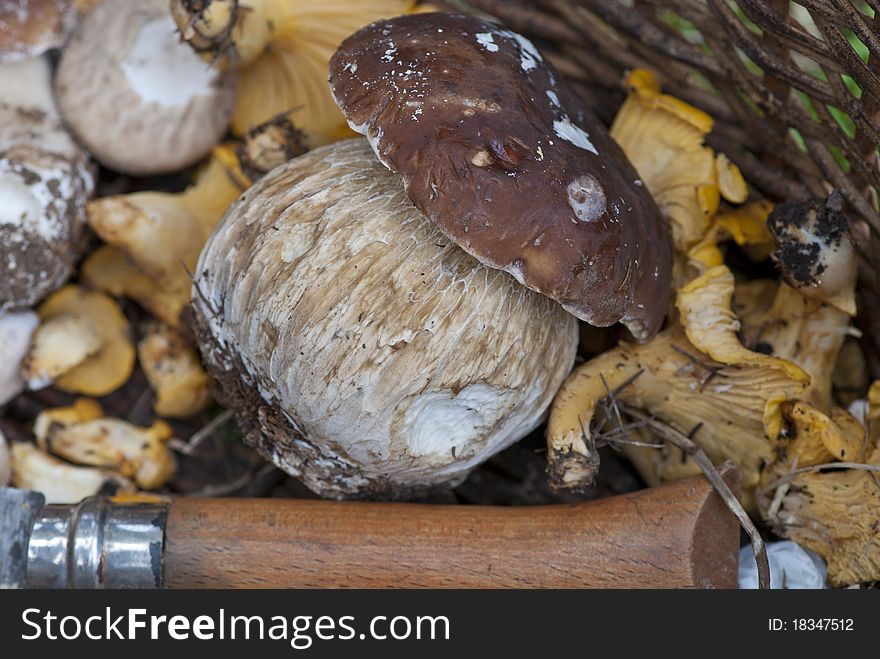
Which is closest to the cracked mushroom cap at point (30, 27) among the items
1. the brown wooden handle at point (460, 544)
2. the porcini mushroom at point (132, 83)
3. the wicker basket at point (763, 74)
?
the porcini mushroom at point (132, 83)

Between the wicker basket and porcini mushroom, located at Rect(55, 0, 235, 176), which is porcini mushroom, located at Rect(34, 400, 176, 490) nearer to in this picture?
porcini mushroom, located at Rect(55, 0, 235, 176)

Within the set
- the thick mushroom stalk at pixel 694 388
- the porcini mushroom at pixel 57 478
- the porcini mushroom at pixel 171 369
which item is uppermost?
the thick mushroom stalk at pixel 694 388

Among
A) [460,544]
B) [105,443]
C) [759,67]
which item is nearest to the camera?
[460,544]

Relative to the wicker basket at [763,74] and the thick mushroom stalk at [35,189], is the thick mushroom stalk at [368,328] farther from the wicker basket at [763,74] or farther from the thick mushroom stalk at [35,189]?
the wicker basket at [763,74]

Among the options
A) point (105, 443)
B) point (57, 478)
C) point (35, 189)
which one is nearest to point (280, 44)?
point (35, 189)

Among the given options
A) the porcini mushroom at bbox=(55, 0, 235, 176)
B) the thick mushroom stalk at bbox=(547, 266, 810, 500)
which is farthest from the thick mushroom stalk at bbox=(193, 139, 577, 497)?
the porcini mushroom at bbox=(55, 0, 235, 176)

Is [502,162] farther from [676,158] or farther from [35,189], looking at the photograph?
[35,189]
